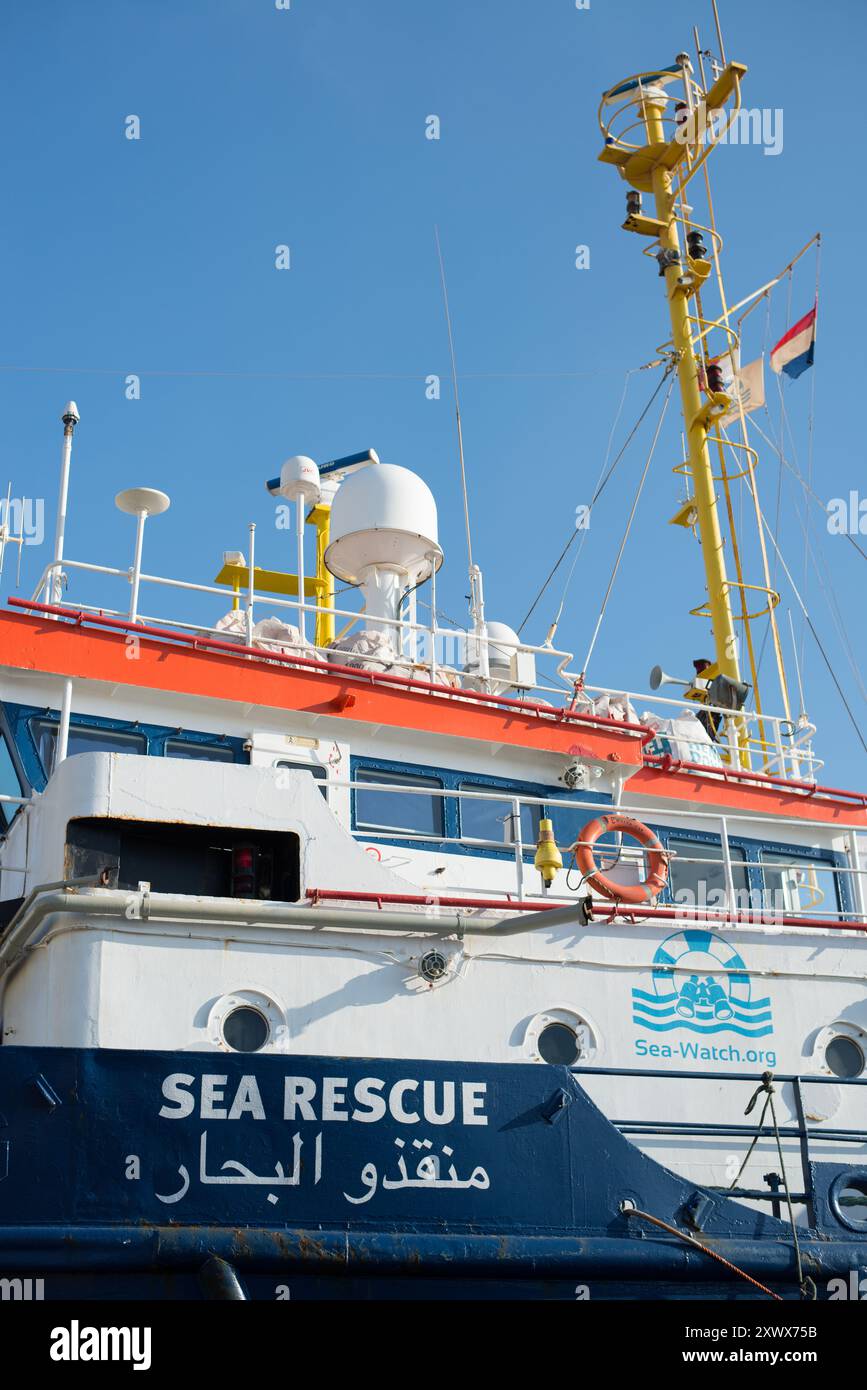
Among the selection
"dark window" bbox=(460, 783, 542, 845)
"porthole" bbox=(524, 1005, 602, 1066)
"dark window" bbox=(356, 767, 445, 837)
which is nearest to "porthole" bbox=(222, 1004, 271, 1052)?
"porthole" bbox=(524, 1005, 602, 1066)

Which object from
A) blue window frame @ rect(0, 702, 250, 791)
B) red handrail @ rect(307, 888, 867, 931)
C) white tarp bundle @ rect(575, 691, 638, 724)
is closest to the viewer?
red handrail @ rect(307, 888, 867, 931)

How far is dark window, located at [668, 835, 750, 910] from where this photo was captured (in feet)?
43.8

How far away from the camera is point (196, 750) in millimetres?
12062

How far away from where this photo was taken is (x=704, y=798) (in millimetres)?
14445

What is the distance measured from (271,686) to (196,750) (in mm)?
857

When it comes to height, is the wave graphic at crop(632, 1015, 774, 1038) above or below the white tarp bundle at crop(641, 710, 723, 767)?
below

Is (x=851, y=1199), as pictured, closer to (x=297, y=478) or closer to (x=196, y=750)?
(x=196, y=750)

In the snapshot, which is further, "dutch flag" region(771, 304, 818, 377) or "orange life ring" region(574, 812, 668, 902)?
"dutch flag" region(771, 304, 818, 377)

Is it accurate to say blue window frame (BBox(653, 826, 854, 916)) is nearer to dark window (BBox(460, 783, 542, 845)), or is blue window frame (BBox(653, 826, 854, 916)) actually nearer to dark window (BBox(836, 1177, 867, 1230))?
dark window (BBox(460, 783, 542, 845))

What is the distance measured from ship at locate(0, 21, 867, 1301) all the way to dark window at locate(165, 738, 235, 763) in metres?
0.03

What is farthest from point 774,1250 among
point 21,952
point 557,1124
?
point 21,952

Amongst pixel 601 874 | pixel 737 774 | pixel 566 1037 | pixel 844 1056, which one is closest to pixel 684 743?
pixel 737 774

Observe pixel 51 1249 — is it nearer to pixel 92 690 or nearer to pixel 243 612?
pixel 92 690
